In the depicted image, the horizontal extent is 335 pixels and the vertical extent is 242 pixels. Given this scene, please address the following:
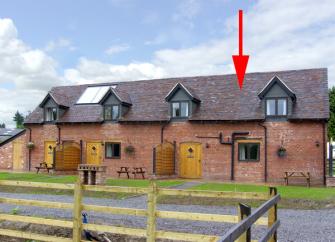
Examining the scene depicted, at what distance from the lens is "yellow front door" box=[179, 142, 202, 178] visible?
25.2 metres

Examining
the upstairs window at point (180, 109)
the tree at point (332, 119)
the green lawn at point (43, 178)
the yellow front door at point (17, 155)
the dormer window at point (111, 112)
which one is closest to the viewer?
the green lawn at point (43, 178)

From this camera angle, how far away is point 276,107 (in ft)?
77.0

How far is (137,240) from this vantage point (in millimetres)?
8430

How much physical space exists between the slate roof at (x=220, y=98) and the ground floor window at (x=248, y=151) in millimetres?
1609

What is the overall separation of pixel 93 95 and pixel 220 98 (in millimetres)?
10550

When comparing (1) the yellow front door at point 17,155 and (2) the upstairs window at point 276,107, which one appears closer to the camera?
(2) the upstairs window at point 276,107

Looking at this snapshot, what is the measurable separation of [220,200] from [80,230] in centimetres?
830

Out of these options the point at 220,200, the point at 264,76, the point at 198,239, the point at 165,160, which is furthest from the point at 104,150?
the point at 198,239

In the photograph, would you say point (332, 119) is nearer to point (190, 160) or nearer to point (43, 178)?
point (190, 160)

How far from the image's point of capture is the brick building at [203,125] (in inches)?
904

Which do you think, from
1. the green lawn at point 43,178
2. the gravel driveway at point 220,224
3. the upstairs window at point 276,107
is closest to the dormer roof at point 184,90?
the upstairs window at point 276,107

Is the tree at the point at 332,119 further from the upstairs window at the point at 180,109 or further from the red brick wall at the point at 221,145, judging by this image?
the upstairs window at the point at 180,109

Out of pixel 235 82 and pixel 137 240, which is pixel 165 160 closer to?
pixel 235 82

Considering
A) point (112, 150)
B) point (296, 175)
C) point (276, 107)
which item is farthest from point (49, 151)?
point (296, 175)
